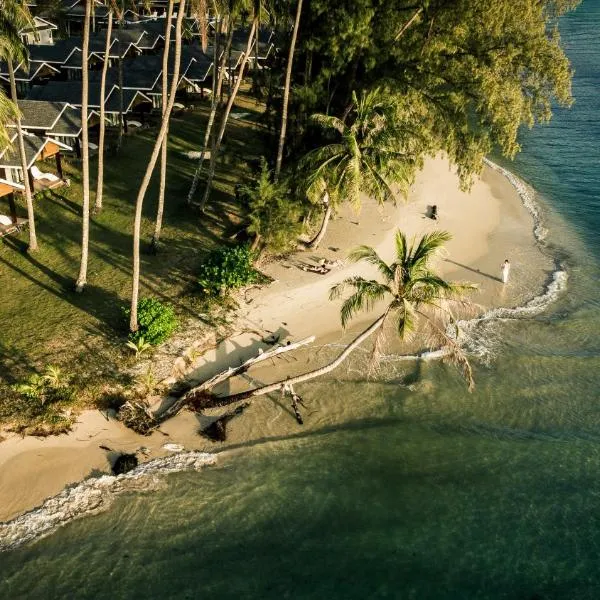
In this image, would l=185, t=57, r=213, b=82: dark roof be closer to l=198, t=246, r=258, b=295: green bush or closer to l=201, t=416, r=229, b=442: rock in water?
l=198, t=246, r=258, b=295: green bush

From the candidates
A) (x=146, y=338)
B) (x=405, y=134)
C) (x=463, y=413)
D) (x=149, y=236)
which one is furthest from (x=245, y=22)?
(x=463, y=413)

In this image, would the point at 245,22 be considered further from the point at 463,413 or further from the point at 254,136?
the point at 463,413

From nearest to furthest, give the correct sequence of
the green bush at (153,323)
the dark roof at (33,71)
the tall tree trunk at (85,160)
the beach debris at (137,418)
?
1. the beach debris at (137,418)
2. the tall tree trunk at (85,160)
3. the green bush at (153,323)
4. the dark roof at (33,71)

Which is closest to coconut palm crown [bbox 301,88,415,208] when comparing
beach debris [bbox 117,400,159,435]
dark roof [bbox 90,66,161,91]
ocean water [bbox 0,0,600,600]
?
ocean water [bbox 0,0,600,600]

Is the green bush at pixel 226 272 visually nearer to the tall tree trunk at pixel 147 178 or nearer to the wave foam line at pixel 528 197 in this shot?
the tall tree trunk at pixel 147 178

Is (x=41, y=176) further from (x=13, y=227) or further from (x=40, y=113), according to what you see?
(x=13, y=227)

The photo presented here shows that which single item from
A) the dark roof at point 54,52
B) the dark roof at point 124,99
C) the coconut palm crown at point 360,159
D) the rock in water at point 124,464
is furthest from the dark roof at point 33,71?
the rock in water at point 124,464
